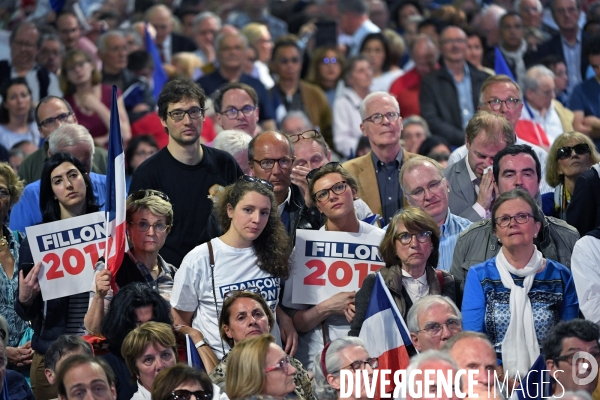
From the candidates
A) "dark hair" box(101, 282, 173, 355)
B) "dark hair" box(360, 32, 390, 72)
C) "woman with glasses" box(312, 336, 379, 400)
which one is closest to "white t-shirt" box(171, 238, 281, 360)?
"dark hair" box(101, 282, 173, 355)

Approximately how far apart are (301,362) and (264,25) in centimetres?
801

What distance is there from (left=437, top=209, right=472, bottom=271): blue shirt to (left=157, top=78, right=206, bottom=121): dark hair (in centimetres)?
177

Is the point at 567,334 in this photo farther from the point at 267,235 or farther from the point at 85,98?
the point at 85,98

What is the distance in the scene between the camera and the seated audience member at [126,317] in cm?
714

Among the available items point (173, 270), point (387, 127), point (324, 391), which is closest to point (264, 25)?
point (387, 127)

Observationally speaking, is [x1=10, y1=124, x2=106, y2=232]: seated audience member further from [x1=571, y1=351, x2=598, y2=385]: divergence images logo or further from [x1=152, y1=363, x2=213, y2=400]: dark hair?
[x1=571, y1=351, x2=598, y2=385]: divergence images logo

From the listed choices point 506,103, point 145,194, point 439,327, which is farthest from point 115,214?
point 506,103

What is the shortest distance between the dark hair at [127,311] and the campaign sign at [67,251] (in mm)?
543

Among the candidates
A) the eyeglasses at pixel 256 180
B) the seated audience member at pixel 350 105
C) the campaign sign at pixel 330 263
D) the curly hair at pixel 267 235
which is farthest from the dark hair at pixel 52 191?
the seated audience member at pixel 350 105

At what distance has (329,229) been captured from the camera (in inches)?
308

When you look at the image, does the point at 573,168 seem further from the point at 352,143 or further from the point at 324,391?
the point at 352,143

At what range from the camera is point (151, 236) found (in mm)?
7711

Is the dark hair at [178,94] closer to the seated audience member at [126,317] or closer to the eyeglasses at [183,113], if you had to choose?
the eyeglasses at [183,113]

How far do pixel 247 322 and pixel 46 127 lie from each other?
334 centimetres
